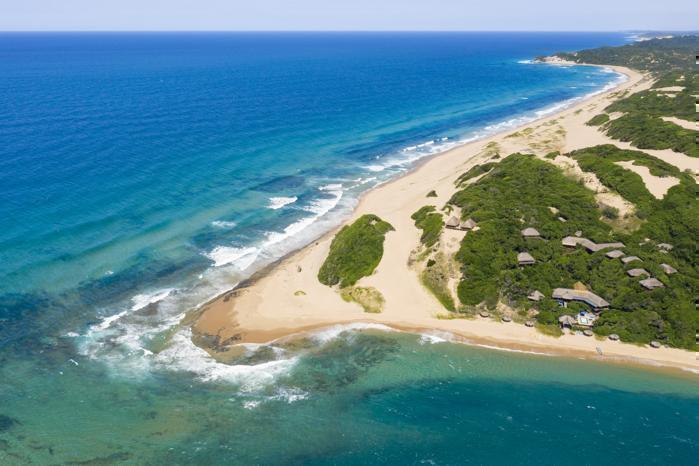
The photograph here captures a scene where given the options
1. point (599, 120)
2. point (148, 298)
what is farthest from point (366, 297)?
point (599, 120)

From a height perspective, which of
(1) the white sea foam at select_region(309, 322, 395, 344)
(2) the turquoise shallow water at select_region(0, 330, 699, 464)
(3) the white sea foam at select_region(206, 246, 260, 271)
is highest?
(3) the white sea foam at select_region(206, 246, 260, 271)

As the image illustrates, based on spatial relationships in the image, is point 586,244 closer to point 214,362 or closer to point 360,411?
point 360,411

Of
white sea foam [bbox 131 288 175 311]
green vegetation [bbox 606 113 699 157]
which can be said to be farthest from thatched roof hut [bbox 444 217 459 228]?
green vegetation [bbox 606 113 699 157]

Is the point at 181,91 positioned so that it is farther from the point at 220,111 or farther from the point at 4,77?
the point at 4,77

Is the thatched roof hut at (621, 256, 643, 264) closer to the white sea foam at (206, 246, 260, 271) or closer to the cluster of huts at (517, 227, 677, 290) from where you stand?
the cluster of huts at (517, 227, 677, 290)

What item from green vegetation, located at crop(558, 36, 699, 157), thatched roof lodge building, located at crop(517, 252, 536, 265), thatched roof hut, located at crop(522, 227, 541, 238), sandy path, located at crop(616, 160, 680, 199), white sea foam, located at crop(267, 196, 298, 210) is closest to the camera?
thatched roof lodge building, located at crop(517, 252, 536, 265)

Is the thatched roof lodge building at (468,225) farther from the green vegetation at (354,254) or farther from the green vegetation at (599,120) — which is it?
the green vegetation at (599,120)
